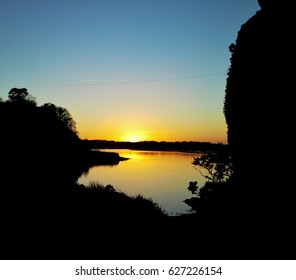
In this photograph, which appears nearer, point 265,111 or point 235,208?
point 265,111

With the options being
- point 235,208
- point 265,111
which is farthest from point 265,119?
point 235,208

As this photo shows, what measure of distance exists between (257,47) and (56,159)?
2835cm

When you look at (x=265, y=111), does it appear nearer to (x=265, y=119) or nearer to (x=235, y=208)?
(x=265, y=119)

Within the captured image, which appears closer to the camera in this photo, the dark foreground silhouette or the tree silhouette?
the dark foreground silhouette

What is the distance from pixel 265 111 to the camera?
32.7ft

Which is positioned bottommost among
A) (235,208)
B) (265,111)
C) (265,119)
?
(235,208)

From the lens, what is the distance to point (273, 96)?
9.70m

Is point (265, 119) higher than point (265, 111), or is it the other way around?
point (265, 111)

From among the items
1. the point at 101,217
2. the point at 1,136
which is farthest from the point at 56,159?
the point at 101,217

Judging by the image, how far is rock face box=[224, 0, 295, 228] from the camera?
9.16m

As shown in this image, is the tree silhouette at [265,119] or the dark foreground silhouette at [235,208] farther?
the tree silhouette at [265,119]

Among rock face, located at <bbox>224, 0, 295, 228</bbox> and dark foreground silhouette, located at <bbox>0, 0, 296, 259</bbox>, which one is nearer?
dark foreground silhouette, located at <bbox>0, 0, 296, 259</bbox>

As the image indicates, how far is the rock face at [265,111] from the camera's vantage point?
9.16 meters
